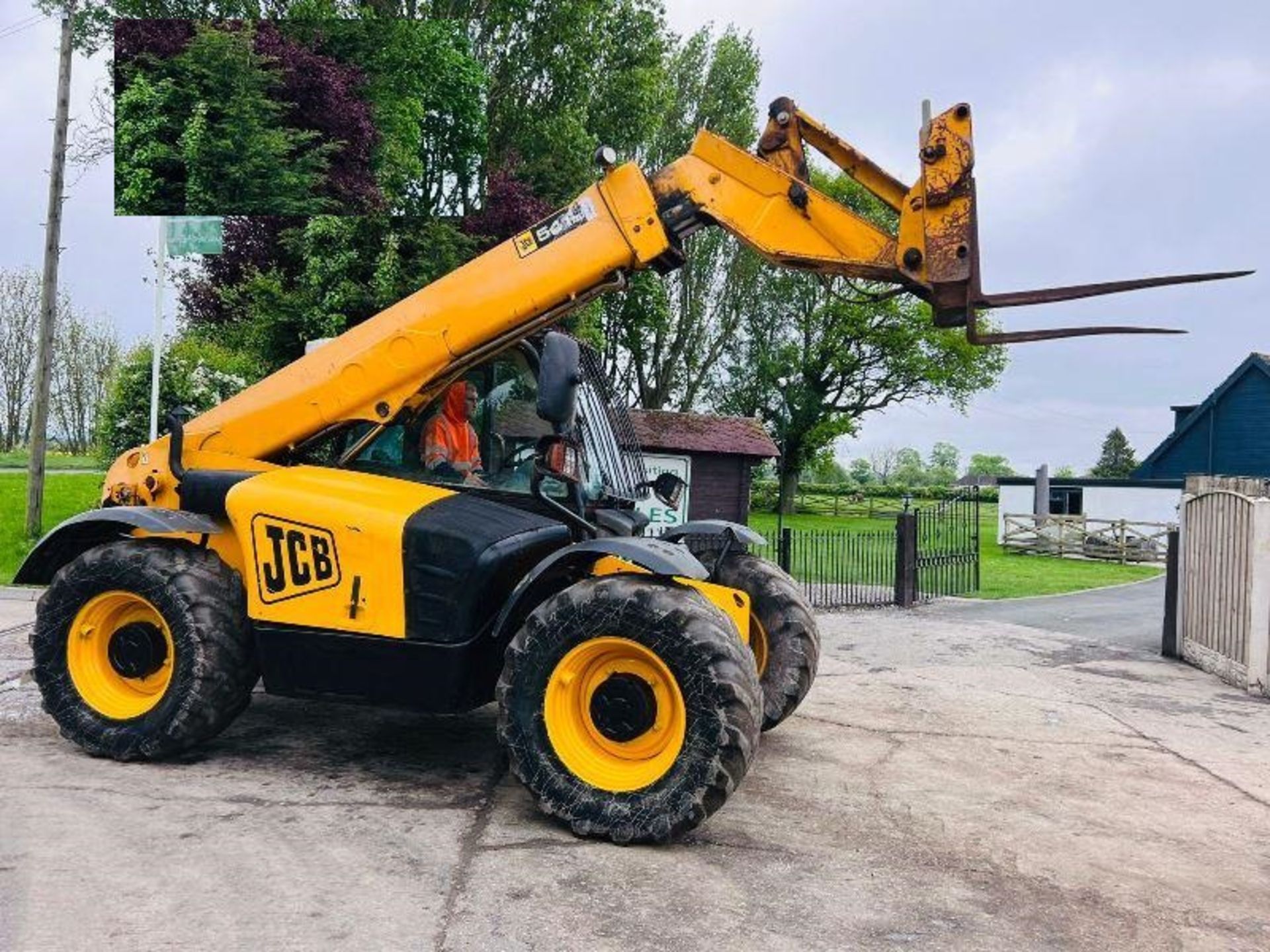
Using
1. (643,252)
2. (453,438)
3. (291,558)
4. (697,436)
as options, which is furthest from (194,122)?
(291,558)

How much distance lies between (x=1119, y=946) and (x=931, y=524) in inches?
512

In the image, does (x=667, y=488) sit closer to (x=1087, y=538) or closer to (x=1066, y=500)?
(x=1087, y=538)

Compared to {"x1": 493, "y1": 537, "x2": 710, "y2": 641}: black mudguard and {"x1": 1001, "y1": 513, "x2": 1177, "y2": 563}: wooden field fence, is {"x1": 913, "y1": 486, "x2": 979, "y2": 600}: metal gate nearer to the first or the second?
{"x1": 493, "y1": 537, "x2": 710, "y2": 641}: black mudguard

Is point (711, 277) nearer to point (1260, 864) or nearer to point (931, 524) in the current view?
point (931, 524)

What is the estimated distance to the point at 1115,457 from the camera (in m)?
70.9

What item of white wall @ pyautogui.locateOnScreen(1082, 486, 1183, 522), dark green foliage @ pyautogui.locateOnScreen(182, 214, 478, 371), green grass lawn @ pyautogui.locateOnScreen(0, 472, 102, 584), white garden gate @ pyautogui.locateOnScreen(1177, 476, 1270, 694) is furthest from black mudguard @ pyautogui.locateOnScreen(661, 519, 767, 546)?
white wall @ pyautogui.locateOnScreen(1082, 486, 1183, 522)

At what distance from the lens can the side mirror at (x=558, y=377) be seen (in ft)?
16.7

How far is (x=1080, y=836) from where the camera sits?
16.8 ft

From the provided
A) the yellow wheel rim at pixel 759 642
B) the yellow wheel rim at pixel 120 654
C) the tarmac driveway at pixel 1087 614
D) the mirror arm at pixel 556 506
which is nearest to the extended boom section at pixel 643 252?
the mirror arm at pixel 556 506

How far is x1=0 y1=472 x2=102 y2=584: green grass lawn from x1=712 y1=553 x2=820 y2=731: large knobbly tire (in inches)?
404

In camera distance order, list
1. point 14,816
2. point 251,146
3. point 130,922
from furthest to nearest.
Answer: point 251,146
point 14,816
point 130,922

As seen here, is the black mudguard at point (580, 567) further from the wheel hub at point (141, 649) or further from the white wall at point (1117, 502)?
the white wall at point (1117, 502)

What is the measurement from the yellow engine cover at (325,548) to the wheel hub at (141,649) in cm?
58

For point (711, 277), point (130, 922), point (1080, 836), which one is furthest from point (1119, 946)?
point (711, 277)
